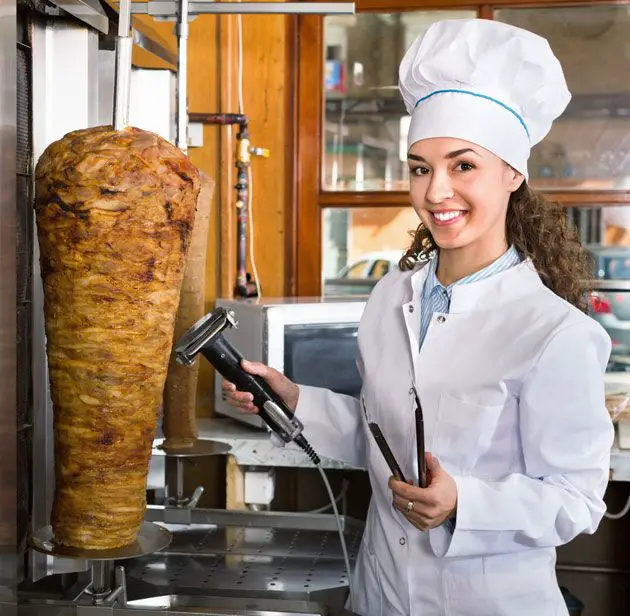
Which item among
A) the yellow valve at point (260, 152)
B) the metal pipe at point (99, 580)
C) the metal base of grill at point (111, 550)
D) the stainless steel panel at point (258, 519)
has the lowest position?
the stainless steel panel at point (258, 519)

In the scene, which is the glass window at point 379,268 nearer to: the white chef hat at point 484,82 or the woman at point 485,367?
the woman at point 485,367

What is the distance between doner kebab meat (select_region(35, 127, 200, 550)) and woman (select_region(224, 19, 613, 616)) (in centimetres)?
32

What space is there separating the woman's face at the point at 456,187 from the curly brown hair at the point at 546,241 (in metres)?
0.10

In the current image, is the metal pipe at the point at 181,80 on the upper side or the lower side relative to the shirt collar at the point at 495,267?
upper

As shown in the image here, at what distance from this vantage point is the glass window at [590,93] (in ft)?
9.61

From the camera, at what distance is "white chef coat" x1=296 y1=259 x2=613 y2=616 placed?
1.14m

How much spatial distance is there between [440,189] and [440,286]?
22 cm

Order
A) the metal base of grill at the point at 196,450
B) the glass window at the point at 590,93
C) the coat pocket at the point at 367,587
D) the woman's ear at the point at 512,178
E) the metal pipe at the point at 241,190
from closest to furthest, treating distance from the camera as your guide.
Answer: the woman's ear at the point at 512,178 → the coat pocket at the point at 367,587 → the metal base of grill at the point at 196,450 → the metal pipe at the point at 241,190 → the glass window at the point at 590,93

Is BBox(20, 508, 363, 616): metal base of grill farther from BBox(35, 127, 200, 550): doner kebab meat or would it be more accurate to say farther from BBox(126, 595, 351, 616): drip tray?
BBox(35, 127, 200, 550): doner kebab meat

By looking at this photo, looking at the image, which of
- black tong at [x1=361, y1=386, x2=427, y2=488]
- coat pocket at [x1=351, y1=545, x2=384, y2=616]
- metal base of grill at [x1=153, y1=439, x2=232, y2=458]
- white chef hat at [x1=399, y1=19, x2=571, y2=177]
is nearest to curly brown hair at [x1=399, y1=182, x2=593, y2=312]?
white chef hat at [x1=399, y1=19, x2=571, y2=177]

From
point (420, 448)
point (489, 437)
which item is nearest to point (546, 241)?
point (489, 437)

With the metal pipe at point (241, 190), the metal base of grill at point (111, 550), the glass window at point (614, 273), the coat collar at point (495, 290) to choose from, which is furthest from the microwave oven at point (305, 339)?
the metal base of grill at point (111, 550)

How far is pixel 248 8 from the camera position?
124 cm

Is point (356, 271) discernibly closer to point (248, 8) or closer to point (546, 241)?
point (546, 241)
